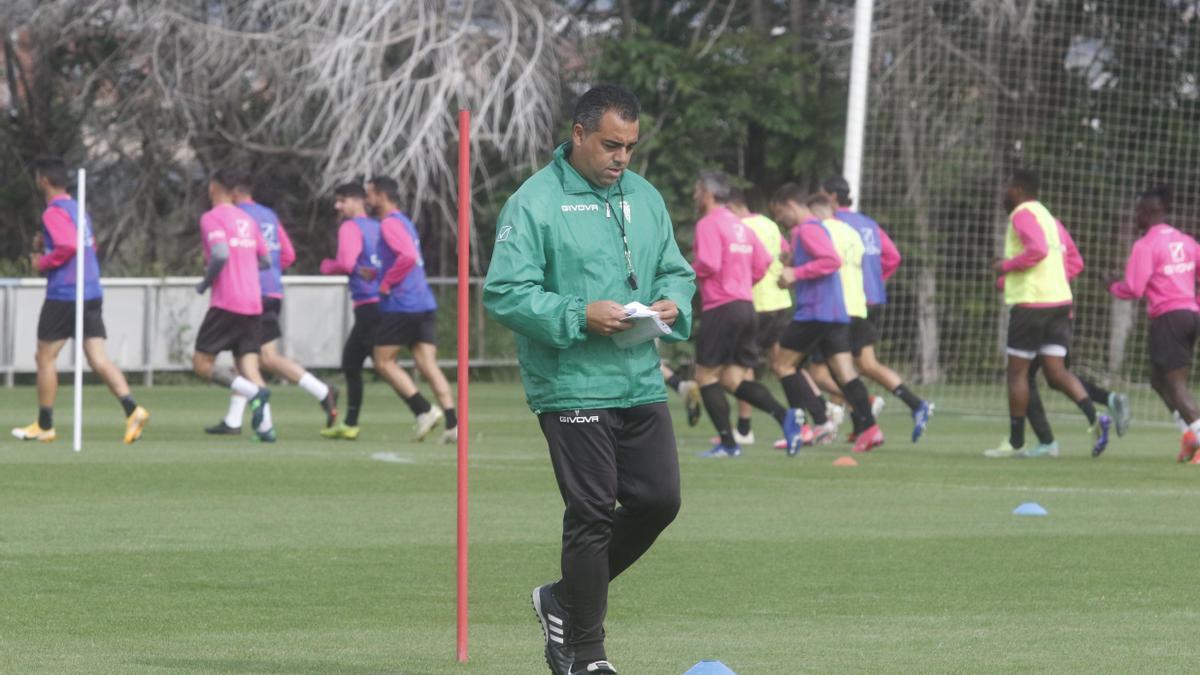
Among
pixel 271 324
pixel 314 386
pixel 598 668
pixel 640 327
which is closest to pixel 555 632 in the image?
pixel 598 668

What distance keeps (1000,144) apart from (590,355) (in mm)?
22578

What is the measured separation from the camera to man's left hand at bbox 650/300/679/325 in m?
6.65

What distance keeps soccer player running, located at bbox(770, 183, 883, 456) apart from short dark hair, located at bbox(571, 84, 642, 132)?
35.0 ft

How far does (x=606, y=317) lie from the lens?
21.4 feet

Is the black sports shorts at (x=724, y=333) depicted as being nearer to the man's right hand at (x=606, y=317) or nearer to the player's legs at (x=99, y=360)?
the player's legs at (x=99, y=360)

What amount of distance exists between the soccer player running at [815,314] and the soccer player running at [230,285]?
4233 mm

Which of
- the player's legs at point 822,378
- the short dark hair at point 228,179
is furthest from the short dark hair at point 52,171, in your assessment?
the player's legs at point 822,378

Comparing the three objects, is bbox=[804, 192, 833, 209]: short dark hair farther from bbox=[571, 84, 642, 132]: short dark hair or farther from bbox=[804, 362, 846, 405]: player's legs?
bbox=[571, 84, 642, 132]: short dark hair

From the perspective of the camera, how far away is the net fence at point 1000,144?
91.6 ft

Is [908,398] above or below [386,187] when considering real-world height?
below

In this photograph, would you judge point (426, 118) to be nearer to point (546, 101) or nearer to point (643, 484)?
point (546, 101)

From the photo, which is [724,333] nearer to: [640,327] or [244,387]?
[244,387]

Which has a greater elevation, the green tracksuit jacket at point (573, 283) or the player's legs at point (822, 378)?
the green tracksuit jacket at point (573, 283)

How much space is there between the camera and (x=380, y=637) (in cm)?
784
